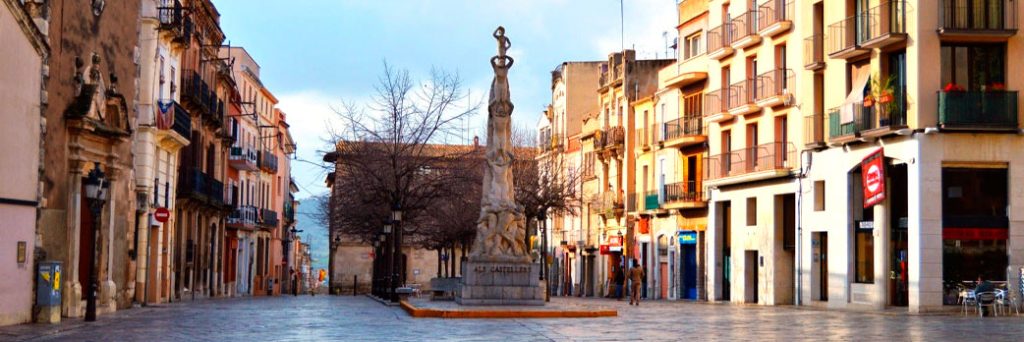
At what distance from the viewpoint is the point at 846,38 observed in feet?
134

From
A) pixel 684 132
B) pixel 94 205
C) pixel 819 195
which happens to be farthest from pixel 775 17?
pixel 94 205

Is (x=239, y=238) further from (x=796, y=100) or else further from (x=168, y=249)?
(x=796, y=100)

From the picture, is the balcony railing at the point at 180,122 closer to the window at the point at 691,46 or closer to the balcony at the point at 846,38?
the balcony at the point at 846,38

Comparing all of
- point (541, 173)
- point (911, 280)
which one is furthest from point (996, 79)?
point (541, 173)

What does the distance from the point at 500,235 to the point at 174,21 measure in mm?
14179

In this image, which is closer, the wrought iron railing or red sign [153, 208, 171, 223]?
the wrought iron railing

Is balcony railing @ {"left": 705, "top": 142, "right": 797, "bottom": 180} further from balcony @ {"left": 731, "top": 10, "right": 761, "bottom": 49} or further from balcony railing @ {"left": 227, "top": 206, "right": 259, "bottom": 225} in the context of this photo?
balcony railing @ {"left": 227, "top": 206, "right": 259, "bottom": 225}

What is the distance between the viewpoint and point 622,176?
70.0 m

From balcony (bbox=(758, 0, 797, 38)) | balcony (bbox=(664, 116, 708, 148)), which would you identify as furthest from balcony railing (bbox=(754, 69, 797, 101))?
balcony (bbox=(664, 116, 708, 148))

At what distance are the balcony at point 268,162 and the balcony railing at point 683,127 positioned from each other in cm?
2907

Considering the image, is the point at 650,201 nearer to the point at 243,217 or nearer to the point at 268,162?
the point at 243,217

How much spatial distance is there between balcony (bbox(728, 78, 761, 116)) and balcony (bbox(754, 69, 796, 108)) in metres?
0.36

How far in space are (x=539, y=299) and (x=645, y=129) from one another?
1266 inches

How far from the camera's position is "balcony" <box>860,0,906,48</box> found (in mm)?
37656
